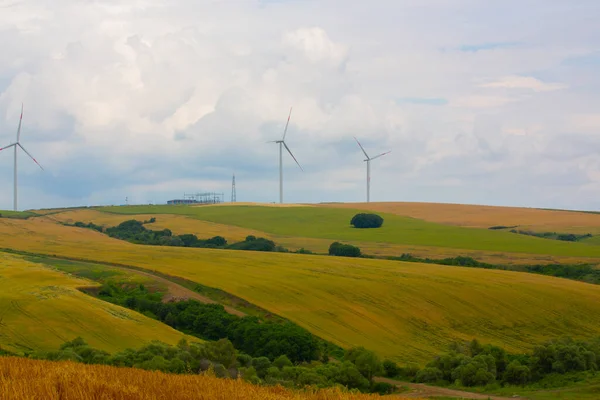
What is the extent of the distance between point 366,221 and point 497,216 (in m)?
31.9

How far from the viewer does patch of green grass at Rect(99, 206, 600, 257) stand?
12088 centimetres

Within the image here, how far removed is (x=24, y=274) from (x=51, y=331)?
2219 cm

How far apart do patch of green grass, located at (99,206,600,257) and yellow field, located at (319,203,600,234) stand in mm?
9289

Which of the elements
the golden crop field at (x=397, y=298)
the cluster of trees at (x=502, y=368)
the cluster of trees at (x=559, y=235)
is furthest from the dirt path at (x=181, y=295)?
the cluster of trees at (x=559, y=235)

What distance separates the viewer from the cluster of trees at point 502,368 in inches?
1801

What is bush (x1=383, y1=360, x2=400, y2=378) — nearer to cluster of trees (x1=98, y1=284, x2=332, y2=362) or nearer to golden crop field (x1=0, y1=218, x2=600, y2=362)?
golden crop field (x1=0, y1=218, x2=600, y2=362)

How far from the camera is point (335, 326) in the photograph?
210 feet

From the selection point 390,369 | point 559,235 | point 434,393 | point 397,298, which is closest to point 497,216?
point 559,235

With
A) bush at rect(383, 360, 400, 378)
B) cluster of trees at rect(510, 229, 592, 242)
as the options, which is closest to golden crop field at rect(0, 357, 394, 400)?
bush at rect(383, 360, 400, 378)

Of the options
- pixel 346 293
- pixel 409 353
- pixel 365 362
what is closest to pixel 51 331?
pixel 365 362

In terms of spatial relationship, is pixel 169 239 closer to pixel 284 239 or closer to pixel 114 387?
pixel 284 239

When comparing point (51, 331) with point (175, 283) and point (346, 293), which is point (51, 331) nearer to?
point (175, 283)

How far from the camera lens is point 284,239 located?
135875mm

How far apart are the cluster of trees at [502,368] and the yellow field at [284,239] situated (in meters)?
58.6
